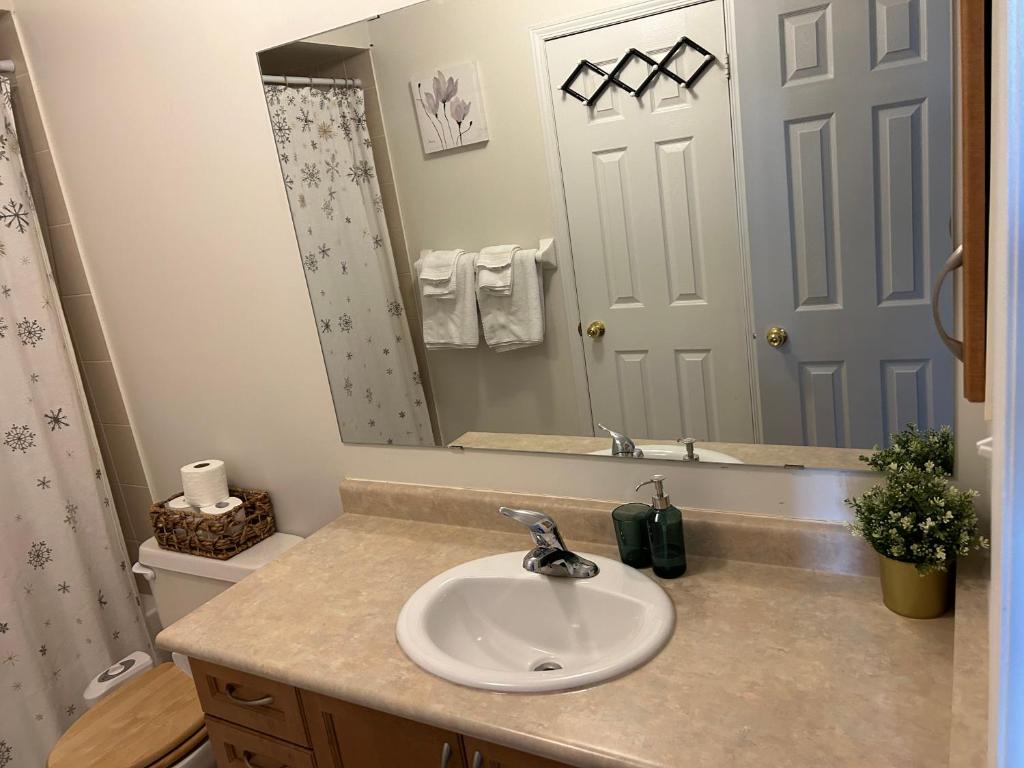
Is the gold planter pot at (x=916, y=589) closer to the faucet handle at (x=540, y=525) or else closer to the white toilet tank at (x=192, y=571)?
the faucet handle at (x=540, y=525)

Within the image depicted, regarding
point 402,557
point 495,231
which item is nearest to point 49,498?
point 402,557

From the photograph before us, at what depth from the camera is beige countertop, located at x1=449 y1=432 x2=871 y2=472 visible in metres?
1.24

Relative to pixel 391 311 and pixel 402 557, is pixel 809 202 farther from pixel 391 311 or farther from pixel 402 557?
pixel 402 557

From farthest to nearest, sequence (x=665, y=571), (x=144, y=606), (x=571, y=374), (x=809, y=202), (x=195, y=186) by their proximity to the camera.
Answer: (x=144, y=606) → (x=195, y=186) → (x=571, y=374) → (x=665, y=571) → (x=809, y=202)

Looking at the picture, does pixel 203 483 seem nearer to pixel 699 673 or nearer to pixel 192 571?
pixel 192 571

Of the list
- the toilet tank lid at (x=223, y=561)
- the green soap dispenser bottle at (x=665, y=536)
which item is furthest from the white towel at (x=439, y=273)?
the toilet tank lid at (x=223, y=561)

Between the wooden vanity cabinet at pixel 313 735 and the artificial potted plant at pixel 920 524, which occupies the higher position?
the artificial potted plant at pixel 920 524

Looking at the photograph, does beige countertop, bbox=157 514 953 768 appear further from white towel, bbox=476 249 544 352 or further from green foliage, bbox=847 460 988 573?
white towel, bbox=476 249 544 352

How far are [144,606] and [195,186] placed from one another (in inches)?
52.3

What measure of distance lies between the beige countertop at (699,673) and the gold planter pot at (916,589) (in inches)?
0.7

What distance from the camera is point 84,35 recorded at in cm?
180

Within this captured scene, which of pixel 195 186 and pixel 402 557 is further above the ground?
pixel 195 186

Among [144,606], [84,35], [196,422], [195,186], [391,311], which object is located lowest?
[144,606]

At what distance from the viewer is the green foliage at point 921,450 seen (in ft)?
3.73
